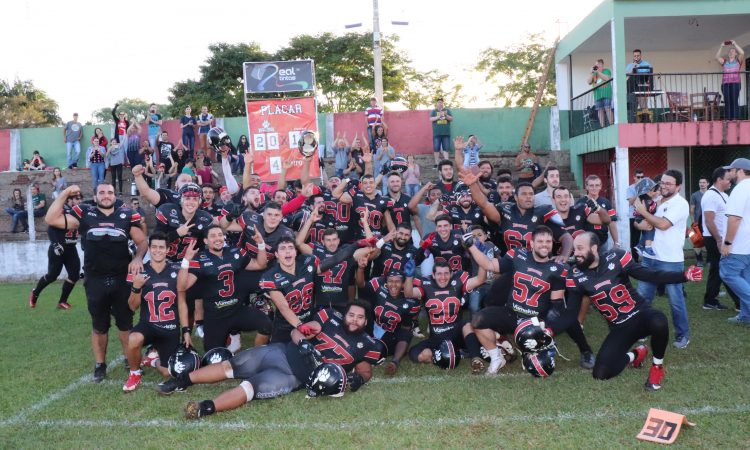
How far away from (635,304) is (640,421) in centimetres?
155

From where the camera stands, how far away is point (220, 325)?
24.7ft

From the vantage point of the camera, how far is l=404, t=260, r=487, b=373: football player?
7406 millimetres

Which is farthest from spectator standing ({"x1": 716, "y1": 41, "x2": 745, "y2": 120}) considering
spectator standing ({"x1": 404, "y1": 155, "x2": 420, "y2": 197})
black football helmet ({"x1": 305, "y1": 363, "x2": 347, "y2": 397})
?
black football helmet ({"x1": 305, "y1": 363, "x2": 347, "y2": 397})

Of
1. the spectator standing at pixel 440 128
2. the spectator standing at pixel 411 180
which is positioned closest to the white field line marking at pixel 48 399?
the spectator standing at pixel 411 180

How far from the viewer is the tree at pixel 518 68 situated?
31906mm

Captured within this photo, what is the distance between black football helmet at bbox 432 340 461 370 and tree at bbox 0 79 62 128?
149 feet

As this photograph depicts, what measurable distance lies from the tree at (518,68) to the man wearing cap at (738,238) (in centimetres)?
2449

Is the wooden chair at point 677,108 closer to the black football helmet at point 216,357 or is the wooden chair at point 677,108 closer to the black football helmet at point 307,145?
the black football helmet at point 307,145

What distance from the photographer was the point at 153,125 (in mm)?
19656

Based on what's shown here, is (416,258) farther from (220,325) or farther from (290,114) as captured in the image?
(290,114)

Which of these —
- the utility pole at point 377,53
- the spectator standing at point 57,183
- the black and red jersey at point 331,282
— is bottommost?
the black and red jersey at point 331,282

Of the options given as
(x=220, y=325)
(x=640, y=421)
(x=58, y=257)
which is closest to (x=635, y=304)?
(x=640, y=421)

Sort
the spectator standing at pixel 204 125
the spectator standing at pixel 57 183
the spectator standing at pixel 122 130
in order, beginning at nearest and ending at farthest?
1. the spectator standing at pixel 57 183
2. the spectator standing at pixel 122 130
3. the spectator standing at pixel 204 125

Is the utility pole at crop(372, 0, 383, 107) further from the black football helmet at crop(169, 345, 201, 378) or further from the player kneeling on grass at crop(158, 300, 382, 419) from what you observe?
the black football helmet at crop(169, 345, 201, 378)
